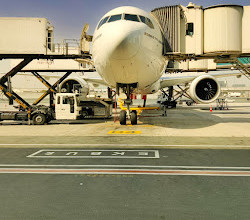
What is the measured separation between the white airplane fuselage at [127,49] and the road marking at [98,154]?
4.57 m

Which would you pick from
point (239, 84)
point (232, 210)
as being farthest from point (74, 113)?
point (239, 84)

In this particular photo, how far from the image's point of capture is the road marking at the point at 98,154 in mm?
7971

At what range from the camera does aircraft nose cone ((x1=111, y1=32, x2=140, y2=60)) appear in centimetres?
1052

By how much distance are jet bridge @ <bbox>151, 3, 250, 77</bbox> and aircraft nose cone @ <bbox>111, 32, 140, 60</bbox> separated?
3746mm

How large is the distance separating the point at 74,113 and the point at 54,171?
12.4m

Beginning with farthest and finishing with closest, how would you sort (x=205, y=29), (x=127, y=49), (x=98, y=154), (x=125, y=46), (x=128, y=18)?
(x=205, y=29) → (x=128, y=18) → (x=127, y=49) → (x=125, y=46) → (x=98, y=154)

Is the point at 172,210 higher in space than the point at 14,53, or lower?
lower

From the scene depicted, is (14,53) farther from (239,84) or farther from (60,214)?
(239,84)

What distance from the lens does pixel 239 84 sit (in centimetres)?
14000

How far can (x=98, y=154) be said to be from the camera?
27.1 feet

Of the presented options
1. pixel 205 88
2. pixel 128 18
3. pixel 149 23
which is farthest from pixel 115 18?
pixel 205 88

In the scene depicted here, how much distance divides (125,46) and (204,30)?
7.14m

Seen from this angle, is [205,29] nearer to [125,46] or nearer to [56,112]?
[125,46]

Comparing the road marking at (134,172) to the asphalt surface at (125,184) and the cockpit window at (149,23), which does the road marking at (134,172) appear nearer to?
the asphalt surface at (125,184)
